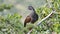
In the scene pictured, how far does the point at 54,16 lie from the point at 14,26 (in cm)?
57

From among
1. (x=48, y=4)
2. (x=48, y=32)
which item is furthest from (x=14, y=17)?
(x=48, y=4)

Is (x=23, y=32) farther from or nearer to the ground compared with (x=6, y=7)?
nearer to the ground

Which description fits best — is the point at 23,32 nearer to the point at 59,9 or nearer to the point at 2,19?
the point at 2,19

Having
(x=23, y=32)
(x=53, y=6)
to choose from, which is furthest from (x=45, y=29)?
(x=23, y=32)

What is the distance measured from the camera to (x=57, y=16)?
303 centimetres

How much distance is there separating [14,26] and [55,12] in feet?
1.74

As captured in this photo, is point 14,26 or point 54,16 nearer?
point 14,26

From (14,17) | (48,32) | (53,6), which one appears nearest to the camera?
(14,17)

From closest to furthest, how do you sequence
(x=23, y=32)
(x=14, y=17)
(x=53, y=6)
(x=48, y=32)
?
1. (x=23, y=32)
2. (x=14, y=17)
3. (x=48, y=32)
4. (x=53, y=6)

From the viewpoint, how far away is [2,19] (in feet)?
9.01

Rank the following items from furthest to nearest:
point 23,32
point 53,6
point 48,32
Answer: point 53,6, point 48,32, point 23,32

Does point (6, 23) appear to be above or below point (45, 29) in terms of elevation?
above

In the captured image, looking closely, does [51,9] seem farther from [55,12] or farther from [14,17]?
[14,17]

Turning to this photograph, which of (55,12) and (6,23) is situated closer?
(6,23)
